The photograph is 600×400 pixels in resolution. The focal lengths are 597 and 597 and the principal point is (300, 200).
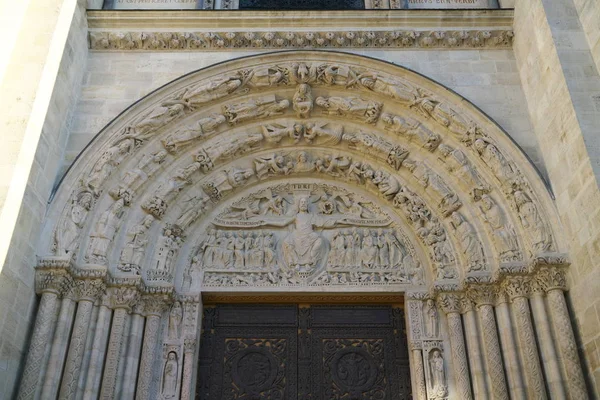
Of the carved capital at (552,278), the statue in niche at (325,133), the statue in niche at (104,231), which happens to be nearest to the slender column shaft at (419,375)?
the carved capital at (552,278)

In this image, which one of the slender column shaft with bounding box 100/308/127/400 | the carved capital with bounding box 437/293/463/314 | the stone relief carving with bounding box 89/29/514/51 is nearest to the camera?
the slender column shaft with bounding box 100/308/127/400

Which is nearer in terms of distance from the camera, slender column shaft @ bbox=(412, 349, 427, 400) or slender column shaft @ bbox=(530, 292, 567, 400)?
slender column shaft @ bbox=(530, 292, 567, 400)

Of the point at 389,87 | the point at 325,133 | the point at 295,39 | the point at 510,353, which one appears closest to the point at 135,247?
the point at 325,133

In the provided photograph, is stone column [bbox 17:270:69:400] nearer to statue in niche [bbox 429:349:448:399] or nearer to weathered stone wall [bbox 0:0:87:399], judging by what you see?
weathered stone wall [bbox 0:0:87:399]

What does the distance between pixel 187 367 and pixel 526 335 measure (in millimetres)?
3951

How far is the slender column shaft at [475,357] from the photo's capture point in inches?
266

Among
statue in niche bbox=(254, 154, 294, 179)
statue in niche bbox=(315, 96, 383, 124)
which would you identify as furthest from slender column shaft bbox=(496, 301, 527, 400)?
statue in niche bbox=(254, 154, 294, 179)

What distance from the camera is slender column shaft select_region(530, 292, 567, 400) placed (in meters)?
6.27

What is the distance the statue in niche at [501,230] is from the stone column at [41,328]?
5102 millimetres

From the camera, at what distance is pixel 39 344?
6.39 m

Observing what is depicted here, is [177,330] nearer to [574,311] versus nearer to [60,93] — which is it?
[60,93]

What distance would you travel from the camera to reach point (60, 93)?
24.8ft

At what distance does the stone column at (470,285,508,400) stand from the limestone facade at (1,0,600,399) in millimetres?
21

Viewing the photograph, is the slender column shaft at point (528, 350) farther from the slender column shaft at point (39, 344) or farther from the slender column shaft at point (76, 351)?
the slender column shaft at point (39, 344)
